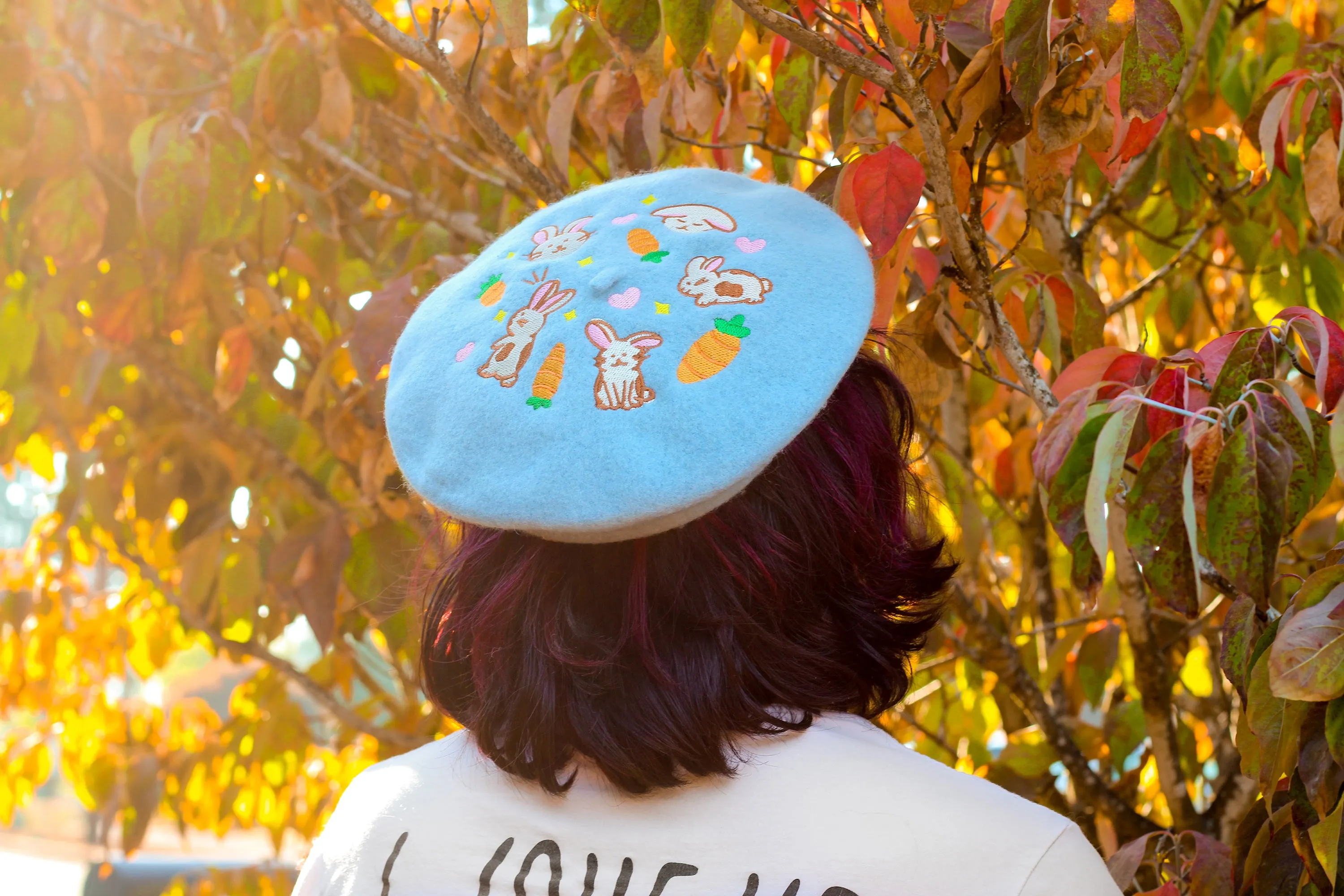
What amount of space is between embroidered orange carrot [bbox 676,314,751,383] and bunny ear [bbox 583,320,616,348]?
5 cm

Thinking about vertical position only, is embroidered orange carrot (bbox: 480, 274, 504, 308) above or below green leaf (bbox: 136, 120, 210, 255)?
above

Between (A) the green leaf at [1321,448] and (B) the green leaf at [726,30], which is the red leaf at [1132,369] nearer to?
(A) the green leaf at [1321,448]

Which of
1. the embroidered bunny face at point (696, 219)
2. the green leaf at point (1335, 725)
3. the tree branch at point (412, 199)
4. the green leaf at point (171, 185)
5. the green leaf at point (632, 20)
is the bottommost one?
the tree branch at point (412, 199)

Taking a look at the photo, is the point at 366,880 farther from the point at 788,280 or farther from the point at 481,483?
the point at 788,280

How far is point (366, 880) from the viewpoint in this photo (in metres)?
0.82

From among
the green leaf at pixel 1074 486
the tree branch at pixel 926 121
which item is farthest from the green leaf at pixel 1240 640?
the tree branch at pixel 926 121

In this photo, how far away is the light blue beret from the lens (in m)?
0.69

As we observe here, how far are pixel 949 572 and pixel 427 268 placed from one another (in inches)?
35.4

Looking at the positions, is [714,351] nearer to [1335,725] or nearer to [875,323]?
[875,323]

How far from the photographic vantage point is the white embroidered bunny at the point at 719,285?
749 millimetres

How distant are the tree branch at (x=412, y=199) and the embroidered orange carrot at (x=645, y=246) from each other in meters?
0.90

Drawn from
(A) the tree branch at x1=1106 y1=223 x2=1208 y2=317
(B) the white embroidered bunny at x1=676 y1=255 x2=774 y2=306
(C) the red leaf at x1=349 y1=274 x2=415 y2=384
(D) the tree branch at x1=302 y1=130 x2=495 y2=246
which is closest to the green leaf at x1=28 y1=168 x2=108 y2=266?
(D) the tree branch at x1=302 y1=130 x2=495 y2=246

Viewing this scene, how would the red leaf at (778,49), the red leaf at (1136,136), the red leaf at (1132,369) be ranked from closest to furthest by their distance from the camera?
the red leaf at (1132,369) < the red leaf at (1136,136) < the red leaf at (778,49)

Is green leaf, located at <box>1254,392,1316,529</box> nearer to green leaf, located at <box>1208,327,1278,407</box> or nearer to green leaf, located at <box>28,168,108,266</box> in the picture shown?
green leaf, located at <box>1208,327,1278,407</box>
